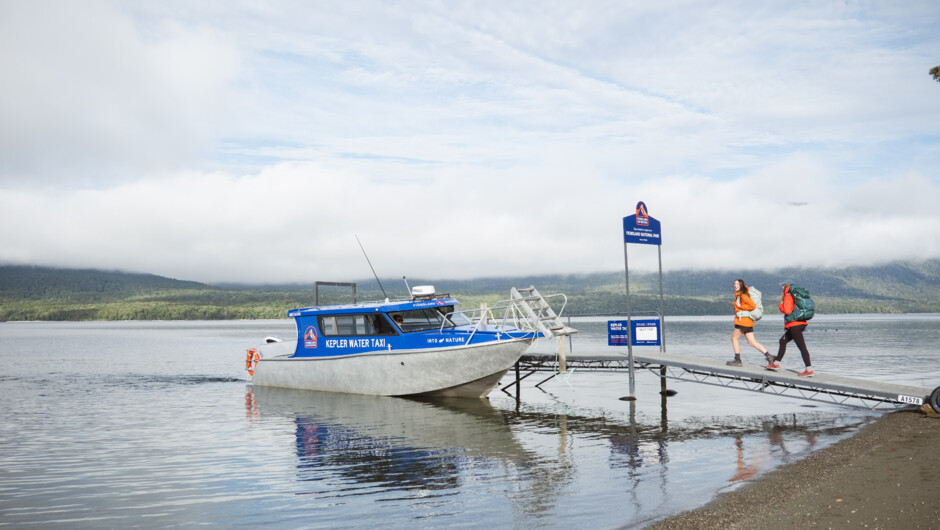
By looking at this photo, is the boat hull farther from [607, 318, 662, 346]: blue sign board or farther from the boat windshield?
[607, 318, 662, 346]: blue sign board

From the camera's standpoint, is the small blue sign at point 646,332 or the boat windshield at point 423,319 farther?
the boat windshield at point 423,319

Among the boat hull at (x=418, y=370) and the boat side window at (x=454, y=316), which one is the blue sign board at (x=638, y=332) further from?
the boat side window at (x=454, y=316)

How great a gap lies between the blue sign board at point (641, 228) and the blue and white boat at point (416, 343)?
129 inches

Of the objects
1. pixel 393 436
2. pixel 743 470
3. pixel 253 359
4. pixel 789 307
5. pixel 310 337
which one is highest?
pixel 789 307

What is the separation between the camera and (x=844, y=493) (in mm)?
8742

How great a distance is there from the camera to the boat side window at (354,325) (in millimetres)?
21766

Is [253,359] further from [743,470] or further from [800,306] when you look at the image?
[743,470]

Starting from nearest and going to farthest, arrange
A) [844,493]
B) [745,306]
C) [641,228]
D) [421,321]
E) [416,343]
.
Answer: [844,493] < [745,306] < [641,228] < [416,343] < [421,321]

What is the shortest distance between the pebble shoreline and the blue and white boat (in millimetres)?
9359

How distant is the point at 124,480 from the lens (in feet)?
38.4

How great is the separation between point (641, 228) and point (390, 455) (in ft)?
32.7

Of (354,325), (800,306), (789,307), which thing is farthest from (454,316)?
(800,306)

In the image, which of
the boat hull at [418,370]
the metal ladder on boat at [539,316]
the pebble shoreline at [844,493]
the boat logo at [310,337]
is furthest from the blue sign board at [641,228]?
the boat logo at [310,337]

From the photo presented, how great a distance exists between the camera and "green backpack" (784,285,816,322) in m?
15.1
